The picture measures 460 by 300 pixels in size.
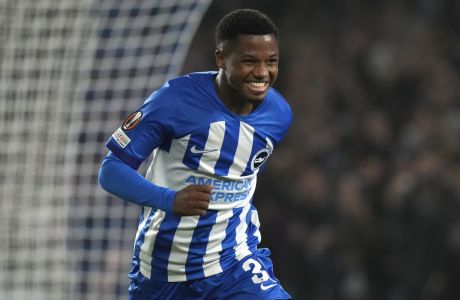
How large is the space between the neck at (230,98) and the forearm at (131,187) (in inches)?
18.7

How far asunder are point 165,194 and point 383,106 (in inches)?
228

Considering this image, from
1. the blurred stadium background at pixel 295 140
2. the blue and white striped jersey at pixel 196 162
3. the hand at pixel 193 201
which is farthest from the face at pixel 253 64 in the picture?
the blurred stadium background at pixel 295 140

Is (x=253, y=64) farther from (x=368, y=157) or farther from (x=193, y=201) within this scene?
(x=368, y=157)

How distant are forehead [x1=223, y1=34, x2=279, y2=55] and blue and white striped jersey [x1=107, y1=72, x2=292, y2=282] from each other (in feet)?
0.78

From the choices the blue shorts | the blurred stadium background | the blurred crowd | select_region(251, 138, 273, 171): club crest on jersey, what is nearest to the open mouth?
select_region(251, 138, 273, 171): club crest on jersey

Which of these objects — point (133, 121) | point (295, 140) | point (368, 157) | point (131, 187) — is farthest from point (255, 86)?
point (295, 140)

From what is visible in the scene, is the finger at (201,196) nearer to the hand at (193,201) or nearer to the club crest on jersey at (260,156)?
the hand at (193,201)

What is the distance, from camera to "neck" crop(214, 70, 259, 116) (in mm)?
3740

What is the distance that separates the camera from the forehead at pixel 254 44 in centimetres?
357

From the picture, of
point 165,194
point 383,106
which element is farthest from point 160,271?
point 383,106

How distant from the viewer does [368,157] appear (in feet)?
28.8

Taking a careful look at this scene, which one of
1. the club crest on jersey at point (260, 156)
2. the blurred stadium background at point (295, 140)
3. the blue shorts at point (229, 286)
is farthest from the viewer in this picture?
the blurred stadium background at point (295, 140)

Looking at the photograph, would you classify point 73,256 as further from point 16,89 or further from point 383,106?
point 383,106

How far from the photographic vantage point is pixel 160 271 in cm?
381
